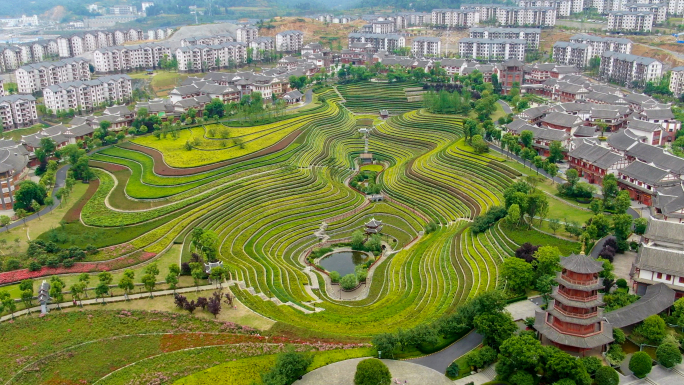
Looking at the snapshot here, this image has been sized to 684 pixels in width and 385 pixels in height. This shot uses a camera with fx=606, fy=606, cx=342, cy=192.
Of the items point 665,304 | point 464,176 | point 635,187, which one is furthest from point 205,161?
point 665,304

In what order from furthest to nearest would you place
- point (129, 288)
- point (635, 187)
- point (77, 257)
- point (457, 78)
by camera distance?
point (457, 78) → point (635, 187) → point (77, 257) → point (129, 288)

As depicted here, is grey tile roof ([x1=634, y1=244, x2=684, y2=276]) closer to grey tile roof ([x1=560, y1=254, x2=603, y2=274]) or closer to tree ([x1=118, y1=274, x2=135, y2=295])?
grey tile roof ([x1=560, y1=254, x2=603, y2=274])

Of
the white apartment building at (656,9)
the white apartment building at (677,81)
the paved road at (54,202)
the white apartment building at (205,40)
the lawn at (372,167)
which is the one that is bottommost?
the lawn at (372,167)

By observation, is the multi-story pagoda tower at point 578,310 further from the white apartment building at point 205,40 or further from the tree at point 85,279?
the white apartment building at point 205,40

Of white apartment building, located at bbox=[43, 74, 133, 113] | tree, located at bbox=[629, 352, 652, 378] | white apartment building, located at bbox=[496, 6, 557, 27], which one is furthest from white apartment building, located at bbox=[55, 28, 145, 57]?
tree, located at bbox=[629, 352, 652, 378]

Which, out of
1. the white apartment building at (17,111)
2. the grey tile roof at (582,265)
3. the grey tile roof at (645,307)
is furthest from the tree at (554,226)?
the white apartment building at (17,111)

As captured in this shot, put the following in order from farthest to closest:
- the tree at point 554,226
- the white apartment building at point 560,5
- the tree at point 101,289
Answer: the white apartment building at point 560,5 → the tree at point 554,226 → the tree at point 101,289

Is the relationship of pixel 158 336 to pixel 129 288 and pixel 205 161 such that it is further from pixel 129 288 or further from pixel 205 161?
pixel 205 161
